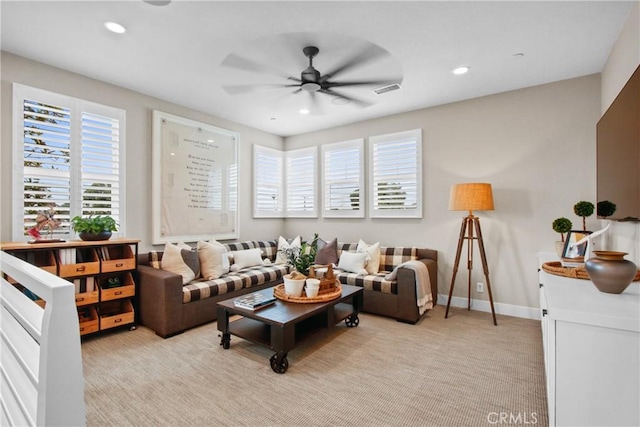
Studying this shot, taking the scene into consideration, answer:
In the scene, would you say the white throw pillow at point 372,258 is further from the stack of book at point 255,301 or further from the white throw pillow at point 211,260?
the white throw pillow at point 211,260

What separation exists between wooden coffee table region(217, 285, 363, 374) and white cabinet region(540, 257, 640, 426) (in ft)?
5.39

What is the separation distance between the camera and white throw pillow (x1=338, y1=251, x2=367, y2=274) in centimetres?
402

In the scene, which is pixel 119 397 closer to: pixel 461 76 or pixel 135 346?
pixel 135 346

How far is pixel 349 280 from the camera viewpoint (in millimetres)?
3824

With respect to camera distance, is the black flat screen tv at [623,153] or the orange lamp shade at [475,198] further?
the orange lamp shade at [475,198]

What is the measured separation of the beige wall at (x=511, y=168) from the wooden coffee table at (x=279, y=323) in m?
1.84

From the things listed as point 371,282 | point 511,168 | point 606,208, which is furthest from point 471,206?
point 371,282

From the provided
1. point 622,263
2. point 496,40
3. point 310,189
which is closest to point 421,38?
point 496,40

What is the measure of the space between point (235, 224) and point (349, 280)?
2.08 m

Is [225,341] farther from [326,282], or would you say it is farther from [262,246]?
[262,246]

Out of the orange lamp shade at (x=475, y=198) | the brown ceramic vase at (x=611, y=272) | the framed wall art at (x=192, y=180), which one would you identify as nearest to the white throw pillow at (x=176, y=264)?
the framed wall art at (x=192, y=180)

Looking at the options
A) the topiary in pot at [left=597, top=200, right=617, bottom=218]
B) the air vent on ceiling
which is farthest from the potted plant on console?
the topiary in pot at [left=597, top=200, right=617, bottom=218]

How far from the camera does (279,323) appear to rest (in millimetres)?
2303

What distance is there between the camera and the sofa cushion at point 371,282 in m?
3.52
